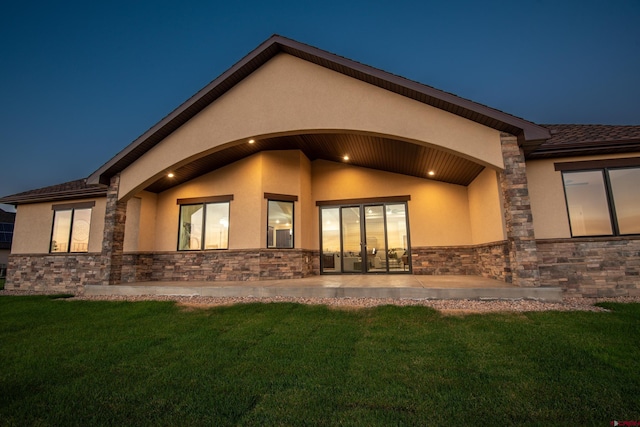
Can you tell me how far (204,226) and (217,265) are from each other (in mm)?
1513

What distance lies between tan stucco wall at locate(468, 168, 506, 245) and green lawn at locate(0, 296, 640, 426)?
3013 mm

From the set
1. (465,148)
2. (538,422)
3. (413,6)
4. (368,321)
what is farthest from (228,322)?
(413,6)

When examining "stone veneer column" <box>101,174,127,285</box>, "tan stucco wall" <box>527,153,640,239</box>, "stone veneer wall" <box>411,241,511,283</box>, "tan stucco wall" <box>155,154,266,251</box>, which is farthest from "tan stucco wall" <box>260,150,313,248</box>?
"tan stucco wall" <box>527,153,640,239</box>

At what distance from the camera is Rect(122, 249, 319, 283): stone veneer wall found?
31.7 ft

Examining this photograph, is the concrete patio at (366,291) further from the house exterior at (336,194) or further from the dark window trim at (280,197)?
the dark window trim at (280,197)

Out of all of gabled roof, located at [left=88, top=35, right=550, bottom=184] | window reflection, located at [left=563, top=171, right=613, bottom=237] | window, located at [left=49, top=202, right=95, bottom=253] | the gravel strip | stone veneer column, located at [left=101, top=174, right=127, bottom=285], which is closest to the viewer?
the gravel strip

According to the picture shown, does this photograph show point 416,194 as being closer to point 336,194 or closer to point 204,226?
point 336,194

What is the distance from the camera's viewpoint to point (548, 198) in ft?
24.0

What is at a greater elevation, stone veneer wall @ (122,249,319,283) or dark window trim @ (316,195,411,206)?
dark window trim @ (316,195,411,206)

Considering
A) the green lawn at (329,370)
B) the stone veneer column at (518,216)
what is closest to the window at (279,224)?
the green lawn at (329,370)

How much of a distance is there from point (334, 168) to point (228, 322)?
25.1 feet

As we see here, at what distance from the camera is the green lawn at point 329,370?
87.7 inches

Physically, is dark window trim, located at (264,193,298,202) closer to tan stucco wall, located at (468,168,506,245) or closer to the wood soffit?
the wood soffit

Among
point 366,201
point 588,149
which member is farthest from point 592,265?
point 366,201
